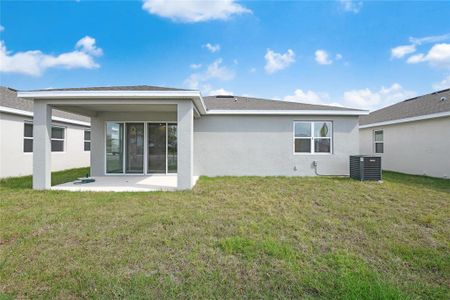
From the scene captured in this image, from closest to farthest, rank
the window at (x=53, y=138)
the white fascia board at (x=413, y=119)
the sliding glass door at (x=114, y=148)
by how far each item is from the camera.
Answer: the white fascia board at (x=413, y=119) < the sliding glass door at (x=114, y=148) < the window at (x=53, y=138)

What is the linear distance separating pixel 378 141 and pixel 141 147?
13010 mm

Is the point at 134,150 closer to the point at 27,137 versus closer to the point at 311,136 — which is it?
the point at 27,137

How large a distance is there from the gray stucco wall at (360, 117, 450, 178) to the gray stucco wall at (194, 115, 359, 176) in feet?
11.8

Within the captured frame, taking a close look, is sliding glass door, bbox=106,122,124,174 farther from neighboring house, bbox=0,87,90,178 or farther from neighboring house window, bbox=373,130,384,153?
neighboring house window, bbox=373,130,384,153

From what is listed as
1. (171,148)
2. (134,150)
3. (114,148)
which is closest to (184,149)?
(171,148)

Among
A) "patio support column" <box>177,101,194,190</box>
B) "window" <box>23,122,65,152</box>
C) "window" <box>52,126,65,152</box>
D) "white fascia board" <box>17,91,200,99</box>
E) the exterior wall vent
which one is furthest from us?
"window" <box>52,126,65,152</box>

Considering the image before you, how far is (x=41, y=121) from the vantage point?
6.83 m

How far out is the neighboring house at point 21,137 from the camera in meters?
9.12

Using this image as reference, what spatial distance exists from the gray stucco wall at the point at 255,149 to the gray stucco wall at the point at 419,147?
3.60m

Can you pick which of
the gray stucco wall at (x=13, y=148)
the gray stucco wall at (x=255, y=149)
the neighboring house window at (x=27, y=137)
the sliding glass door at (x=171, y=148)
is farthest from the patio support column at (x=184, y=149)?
the neighboring house window at (x=27, y=137)

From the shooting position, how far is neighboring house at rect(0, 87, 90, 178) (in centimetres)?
912

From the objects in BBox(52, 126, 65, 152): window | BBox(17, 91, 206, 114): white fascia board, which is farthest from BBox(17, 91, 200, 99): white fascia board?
BBox(52, 126, 65, 152): window

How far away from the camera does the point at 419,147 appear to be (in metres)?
10.9

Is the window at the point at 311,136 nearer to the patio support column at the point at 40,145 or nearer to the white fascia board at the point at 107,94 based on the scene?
the white fascia board at the point at 107,94
